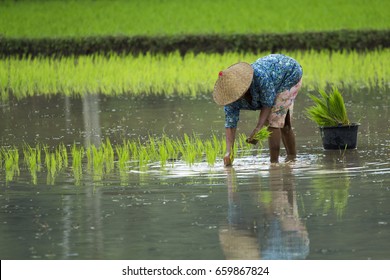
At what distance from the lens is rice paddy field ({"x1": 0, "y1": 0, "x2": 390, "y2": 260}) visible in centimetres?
658

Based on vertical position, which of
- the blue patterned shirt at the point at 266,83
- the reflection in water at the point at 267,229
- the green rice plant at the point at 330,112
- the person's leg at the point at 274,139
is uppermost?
the blue patterned shirt at the point at 266,83

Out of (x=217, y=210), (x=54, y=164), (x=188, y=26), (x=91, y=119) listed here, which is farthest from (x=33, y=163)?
(x=188, y=26)

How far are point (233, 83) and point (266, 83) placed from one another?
0.36 meters

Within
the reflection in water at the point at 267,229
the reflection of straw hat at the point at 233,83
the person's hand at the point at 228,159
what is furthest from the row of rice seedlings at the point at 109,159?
the reflection in water at the point at 267,229

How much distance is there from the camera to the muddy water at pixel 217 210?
20.9ft

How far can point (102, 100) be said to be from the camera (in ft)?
55.3

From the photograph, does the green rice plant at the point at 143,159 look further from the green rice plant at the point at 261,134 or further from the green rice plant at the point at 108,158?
the green rice plant at the point at 261,134

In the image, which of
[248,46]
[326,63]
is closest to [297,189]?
[326,63]

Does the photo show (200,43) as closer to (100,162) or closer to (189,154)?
(100,162)

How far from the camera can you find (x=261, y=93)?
9.27 m

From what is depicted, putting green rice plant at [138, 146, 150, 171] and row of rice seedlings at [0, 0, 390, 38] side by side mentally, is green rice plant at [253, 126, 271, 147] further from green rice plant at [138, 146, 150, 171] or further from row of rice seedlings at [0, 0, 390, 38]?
row of rice seedlings at [0, 0, 390, 38]

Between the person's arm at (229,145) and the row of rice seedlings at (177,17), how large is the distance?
1618cm

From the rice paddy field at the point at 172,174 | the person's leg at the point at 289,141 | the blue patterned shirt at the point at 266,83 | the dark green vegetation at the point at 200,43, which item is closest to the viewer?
the rice paddy field at the point at 172,174
